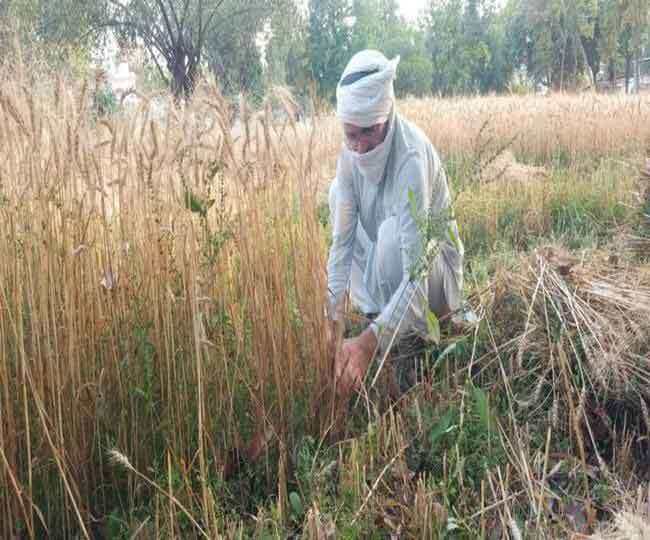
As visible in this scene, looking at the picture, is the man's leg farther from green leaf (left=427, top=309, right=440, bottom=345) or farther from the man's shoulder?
green leaf (left=427, top=309, right=440, bottom=345)

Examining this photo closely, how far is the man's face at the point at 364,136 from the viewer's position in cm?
217

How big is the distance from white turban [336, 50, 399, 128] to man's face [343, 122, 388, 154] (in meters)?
0.03

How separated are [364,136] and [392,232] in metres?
0.32

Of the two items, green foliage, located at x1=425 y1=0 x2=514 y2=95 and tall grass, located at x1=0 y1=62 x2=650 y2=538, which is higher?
green foliage, located at x1=425 y1=0 x2=514 y2=95

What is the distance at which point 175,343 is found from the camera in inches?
62.6

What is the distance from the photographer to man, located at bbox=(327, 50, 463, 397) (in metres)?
1.93

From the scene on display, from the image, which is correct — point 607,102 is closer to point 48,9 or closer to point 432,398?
point 432,398

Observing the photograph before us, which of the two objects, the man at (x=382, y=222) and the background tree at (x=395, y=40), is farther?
the background tree at (x=395, y=40)

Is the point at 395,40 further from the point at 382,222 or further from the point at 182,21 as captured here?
the point at 382,222

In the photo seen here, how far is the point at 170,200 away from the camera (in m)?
1.52

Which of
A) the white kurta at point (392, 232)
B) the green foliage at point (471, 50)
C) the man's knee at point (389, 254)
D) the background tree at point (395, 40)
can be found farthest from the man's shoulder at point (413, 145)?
the green foliage at point (471, 50)

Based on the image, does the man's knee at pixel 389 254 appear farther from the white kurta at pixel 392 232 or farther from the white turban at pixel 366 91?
the white turban at pixel 366 91

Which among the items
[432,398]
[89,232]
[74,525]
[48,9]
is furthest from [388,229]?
[48,9]

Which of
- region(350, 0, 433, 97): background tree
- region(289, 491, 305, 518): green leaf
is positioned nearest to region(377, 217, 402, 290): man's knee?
region(289, 491, 305, 518): green leaf
